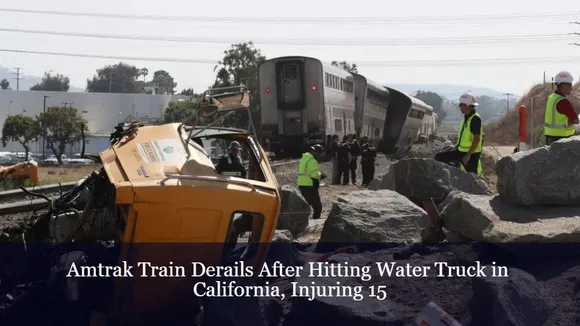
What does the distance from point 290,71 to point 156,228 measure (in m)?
22.0

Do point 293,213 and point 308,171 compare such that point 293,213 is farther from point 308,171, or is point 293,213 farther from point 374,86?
point 374,86

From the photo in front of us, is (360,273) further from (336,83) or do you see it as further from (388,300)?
(336,83)

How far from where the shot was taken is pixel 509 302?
4.88m

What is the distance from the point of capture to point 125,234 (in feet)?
16.1

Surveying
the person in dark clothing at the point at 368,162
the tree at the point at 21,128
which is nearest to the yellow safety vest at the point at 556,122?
the person in dark clothing at the point at 368,162

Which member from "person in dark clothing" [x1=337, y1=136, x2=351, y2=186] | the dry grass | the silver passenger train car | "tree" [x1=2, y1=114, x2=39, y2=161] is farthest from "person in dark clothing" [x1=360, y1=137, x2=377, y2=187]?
"tree" [x1=2, y1=114, x2=39, y2=161]

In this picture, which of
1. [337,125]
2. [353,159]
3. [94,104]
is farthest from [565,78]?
[94,104]

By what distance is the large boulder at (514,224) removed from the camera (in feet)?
18.8

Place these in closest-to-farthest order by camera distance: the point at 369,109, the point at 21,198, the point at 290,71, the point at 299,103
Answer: the point at 21,198
the point at 290,71
the point at 299,103
the point at 369,109

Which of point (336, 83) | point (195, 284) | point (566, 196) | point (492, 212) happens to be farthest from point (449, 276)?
point (336, 83)

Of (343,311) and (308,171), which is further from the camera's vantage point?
(308,171)

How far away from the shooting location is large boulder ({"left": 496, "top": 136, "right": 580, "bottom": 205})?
6469 mm

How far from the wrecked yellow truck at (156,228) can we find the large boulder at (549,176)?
2.20 metres

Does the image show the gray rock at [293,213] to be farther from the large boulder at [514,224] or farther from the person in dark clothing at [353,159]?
the person in dark clothing at [353,159]
